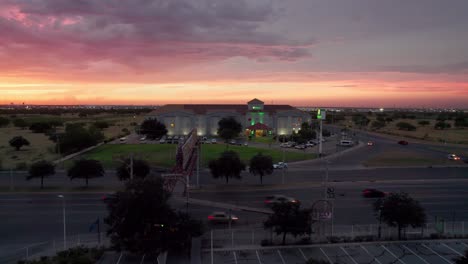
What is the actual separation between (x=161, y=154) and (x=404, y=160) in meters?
31.6

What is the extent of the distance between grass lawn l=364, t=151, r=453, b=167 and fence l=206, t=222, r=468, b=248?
74.0 ft

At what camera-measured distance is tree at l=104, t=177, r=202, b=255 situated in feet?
53.2

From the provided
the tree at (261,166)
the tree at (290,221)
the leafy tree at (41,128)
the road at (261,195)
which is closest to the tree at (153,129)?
the leafy tree at (41,128)

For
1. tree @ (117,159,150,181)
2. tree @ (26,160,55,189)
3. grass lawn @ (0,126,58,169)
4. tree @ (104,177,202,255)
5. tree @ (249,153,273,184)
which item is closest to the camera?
tree @ (104,177,202,255)

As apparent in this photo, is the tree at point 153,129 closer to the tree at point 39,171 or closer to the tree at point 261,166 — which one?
the tree at point 39,171

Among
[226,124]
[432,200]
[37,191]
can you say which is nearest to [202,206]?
[37,191]

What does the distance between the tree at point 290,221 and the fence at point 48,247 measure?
344 inches

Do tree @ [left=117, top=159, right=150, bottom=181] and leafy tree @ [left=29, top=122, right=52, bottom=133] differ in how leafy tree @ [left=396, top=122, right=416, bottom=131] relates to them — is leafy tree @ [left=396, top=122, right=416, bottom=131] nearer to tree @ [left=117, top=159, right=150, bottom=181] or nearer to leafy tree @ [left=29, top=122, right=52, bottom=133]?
tree @ [left=117, top=159, right=150, bottom=181]

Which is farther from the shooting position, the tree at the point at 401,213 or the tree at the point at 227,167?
the tree at the point at 227,167

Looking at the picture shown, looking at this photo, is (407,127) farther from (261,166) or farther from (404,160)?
(261,166)

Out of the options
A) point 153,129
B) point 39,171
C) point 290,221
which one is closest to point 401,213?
point 290,221

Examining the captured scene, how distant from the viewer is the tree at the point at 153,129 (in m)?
68.5

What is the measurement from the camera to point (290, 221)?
58.0 feet

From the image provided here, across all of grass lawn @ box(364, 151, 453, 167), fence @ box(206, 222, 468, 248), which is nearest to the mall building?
grass lawn @ box(364, 151, 453, 167)
